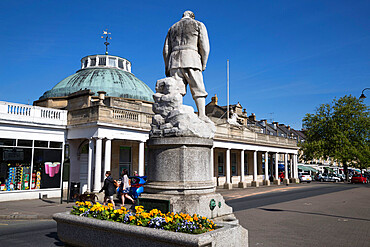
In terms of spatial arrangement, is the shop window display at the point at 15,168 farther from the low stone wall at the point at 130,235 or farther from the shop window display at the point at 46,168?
the low stone wall at the point at 130,235

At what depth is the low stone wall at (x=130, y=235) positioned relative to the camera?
13.9ft

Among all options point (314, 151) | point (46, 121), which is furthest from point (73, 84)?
point (314, 151)

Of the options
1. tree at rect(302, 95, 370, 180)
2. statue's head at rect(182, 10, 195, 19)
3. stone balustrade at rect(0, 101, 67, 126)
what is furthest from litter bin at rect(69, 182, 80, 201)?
tree at rect(302, 95, 370, 180)

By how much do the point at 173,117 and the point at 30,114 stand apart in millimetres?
16333

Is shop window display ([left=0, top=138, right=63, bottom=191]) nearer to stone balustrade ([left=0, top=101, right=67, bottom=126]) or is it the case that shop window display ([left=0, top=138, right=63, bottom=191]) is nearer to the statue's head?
stone balustrade ([left=0, top=101, right=67, bottom=126])

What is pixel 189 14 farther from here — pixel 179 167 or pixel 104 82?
pixel 104 82

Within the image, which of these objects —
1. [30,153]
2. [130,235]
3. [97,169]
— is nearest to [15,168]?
[30,153]

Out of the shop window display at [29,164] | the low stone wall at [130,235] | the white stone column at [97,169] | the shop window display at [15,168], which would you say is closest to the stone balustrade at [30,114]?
the shop window display at [29,164]

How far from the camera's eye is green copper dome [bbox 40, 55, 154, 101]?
28969 millimetres

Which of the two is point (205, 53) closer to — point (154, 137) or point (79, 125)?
point (154, 137)

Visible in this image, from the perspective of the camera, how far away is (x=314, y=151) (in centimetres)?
4656

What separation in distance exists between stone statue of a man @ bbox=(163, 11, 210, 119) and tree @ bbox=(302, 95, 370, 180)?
42.9 m

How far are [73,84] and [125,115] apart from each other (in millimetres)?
11829

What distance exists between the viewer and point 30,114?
64.8 feet
